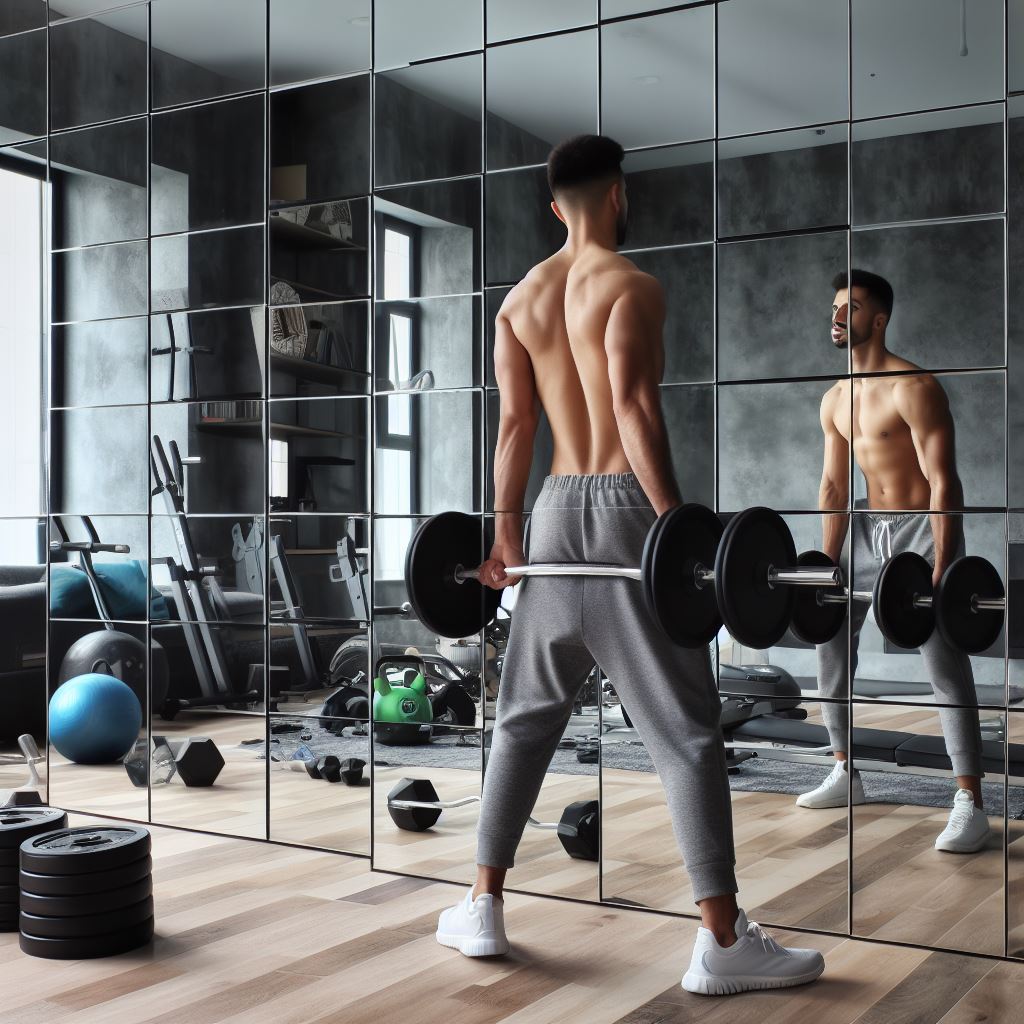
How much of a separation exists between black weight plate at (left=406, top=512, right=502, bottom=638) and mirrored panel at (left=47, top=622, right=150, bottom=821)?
130 centimetres

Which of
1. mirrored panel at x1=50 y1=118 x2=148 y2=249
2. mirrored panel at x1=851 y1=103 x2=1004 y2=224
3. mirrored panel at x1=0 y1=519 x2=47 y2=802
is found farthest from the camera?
mirrored panel at x1=0 y1=519 x2=47 y2=802

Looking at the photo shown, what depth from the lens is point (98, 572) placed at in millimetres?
3646

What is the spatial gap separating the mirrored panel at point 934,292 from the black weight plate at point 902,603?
382mm

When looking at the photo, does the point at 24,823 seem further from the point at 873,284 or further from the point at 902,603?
the point at 873,284

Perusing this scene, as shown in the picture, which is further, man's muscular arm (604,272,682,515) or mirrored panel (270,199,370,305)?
mirrored panel (270,199,370,305)

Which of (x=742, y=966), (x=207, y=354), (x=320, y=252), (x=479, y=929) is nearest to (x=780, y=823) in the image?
(x=742, y=966)

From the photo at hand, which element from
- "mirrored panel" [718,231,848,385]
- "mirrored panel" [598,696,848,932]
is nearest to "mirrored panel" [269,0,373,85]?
"mirrored panel" [718,231,848,385]

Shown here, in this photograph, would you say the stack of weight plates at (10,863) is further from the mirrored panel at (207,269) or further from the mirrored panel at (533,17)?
the mirrored panel at (533,17)

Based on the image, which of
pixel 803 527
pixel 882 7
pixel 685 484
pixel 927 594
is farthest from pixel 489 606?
pixel 882 7

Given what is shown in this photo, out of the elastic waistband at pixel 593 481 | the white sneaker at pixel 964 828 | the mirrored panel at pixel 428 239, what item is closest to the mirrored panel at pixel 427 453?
the mirrored panel at pixel 428 239

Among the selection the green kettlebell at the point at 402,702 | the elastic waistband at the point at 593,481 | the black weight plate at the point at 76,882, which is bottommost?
the black weight plate at the point at 76,882

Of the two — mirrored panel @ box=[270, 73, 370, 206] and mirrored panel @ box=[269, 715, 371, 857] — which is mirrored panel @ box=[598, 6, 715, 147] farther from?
mirrored panel @ box=[269, 715, 371, 857]

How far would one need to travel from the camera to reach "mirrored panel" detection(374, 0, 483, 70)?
2928 millimetres

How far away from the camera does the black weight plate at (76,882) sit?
2.37m
